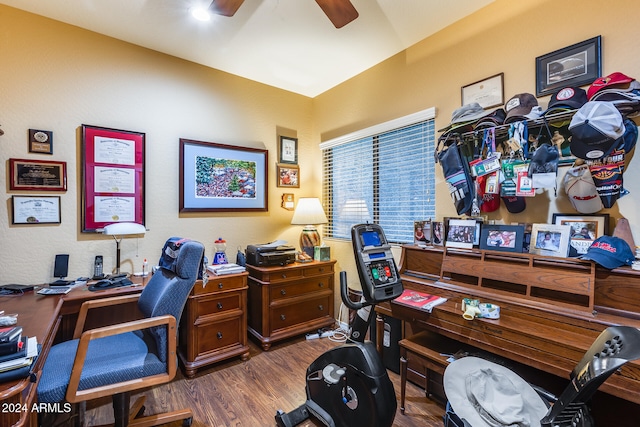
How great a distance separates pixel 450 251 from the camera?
1.99 meters

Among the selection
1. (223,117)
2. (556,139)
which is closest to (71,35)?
(223,117)

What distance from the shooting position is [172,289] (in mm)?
1682

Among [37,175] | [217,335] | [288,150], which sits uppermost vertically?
[288,150]

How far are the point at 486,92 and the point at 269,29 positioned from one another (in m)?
1.71

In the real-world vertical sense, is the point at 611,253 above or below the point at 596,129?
below

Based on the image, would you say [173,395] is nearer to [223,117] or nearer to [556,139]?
[223,117]

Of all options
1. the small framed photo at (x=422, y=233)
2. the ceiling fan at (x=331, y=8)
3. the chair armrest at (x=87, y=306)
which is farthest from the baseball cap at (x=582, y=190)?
the chair armrest at (x=87, y=306)

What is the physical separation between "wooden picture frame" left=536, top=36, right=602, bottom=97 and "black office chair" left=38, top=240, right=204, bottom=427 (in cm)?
237

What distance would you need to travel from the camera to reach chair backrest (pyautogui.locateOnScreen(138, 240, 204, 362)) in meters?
1.63

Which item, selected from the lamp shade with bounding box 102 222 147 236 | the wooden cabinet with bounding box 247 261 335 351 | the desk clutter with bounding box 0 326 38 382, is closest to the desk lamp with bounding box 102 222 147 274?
the lamp shade with bounding box 102 222 147 236

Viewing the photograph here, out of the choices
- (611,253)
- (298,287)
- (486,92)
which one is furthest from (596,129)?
(298,287)

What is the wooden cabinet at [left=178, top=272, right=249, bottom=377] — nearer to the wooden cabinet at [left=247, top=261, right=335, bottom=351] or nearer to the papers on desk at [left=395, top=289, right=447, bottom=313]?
the wooden cabinet at [left=247, top=261, right=335, bottom=351]

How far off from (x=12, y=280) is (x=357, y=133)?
10.0 feet

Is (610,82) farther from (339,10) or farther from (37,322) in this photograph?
(37,322)
